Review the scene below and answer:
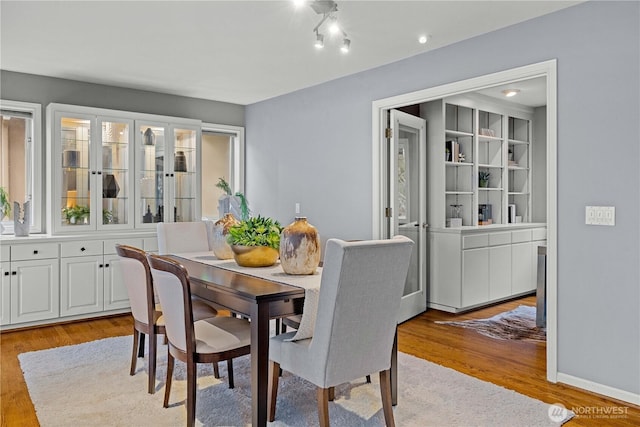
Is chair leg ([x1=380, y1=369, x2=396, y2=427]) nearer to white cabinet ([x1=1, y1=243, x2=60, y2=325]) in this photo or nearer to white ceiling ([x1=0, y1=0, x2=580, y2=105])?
white ceiling ([x1=0, y1=0, x2=580, y2=105])

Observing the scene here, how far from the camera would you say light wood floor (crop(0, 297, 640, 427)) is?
2.68 m

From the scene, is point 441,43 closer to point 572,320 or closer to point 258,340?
point 572,320

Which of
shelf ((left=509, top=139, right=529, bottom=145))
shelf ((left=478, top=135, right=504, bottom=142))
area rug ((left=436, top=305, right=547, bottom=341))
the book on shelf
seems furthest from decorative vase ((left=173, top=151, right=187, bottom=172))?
shelf ((left=509, top=139, right=529, bottom=145))

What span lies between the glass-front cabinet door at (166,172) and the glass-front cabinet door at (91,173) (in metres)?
0.14

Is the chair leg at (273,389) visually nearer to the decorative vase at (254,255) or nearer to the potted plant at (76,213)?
the decorative vase at (254,255)

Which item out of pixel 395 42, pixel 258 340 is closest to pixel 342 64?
pixel 395 42

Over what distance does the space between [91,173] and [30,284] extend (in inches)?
45.3

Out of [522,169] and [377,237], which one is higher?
[522,169]

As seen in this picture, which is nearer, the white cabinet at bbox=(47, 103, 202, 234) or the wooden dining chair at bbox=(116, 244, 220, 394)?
the wooden dining chair at bbox=(116, 244, 220, 394)

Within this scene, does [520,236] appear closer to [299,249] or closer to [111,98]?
[299,249]

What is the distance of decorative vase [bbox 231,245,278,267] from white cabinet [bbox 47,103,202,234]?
255 centimetres

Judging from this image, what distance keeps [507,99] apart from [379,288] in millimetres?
4316

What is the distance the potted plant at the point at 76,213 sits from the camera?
4.56 metres

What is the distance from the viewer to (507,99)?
5629 mm
